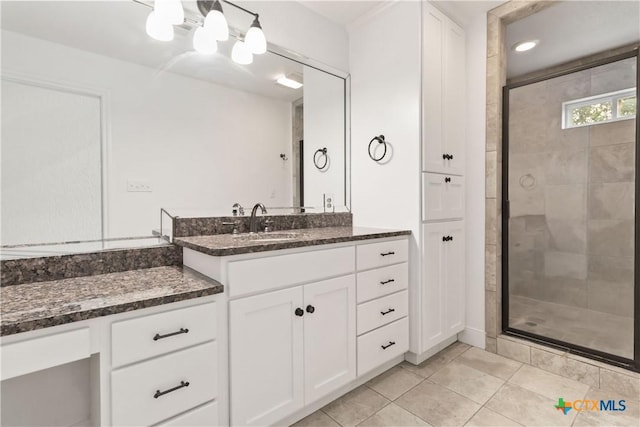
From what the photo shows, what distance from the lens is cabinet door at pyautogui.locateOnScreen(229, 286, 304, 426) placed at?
1226 mm

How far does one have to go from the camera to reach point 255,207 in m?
1.88

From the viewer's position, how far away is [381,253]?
1.81m

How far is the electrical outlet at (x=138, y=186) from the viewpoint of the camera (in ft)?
4.91

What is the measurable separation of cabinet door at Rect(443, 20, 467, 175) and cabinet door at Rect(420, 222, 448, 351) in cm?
47

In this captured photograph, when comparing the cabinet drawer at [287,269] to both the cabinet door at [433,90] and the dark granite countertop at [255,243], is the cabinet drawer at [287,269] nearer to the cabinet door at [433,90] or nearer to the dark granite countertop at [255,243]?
the dark granite countertop at [255,243]

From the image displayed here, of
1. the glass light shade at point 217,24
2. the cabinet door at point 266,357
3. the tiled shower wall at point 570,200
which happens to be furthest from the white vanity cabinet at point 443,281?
the glass light shade at point 217,24

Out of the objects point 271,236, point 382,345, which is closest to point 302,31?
point 271,236

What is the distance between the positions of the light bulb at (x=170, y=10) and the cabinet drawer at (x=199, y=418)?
69.1 inches

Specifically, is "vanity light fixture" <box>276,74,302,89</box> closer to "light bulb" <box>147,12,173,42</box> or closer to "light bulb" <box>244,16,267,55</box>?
"light bulb" <box>244,16,267,55</box>

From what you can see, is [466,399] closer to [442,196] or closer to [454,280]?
[454,280]

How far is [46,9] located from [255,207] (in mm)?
1272

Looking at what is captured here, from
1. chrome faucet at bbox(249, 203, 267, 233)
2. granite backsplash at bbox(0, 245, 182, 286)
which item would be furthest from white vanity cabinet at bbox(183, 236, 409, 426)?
chrome faucet at bbox(249, 203, 267, 233)

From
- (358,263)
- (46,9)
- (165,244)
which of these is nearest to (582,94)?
(358,263)

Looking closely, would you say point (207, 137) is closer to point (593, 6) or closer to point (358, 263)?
point (358, 263)
